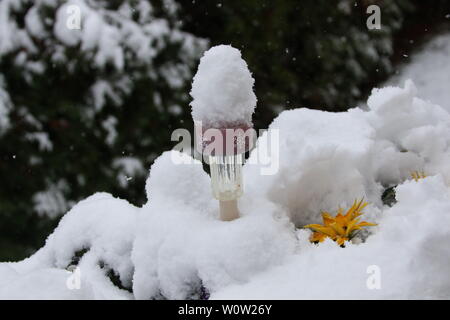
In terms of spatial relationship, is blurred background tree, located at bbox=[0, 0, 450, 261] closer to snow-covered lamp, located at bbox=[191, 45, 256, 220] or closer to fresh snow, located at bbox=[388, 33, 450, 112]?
fresh snow, located at bbox=[388, 33, 450, 112]

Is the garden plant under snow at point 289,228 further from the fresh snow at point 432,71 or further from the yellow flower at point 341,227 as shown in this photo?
the fresh snow at point 432,71

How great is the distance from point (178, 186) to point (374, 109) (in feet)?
1.83

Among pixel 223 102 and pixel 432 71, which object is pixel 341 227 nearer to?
pixel 223 102

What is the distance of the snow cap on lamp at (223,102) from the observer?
973 millimetres

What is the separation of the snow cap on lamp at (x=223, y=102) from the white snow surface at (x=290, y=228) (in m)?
0.16

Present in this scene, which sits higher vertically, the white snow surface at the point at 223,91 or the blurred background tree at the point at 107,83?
the blurred background tree at the point at 107,83

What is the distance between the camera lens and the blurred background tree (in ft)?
7.77

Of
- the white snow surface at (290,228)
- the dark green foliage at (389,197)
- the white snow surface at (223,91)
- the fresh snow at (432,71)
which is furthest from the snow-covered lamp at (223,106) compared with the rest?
the fresh snow at (432,71)

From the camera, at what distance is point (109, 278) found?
1.24 metres

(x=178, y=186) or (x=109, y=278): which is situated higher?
(x=178, y=186)

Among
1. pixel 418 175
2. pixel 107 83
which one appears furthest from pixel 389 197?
pixel 107 83

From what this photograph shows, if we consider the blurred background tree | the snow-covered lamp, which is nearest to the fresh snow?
the blurred background tree
